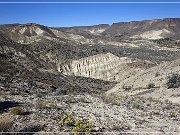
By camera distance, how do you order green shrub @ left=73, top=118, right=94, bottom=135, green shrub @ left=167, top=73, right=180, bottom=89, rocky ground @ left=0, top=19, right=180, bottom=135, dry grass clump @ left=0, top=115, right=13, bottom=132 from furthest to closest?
green shrub @ left=167, top=73, right=180, bottom=89, rocky ground @ left=0, top=19, right=180, bottom=135, green shrub @ left=73, top=118, right=94, bottom=135, dry grass clump @ left=0, top=115, right=13, bottom=132

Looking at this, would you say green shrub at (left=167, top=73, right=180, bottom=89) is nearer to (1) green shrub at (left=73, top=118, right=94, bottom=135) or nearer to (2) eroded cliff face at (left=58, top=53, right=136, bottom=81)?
(1) green shrub at (left=73, top=118, right=94, bottom=135)

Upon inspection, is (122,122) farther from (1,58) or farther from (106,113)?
(1,58)

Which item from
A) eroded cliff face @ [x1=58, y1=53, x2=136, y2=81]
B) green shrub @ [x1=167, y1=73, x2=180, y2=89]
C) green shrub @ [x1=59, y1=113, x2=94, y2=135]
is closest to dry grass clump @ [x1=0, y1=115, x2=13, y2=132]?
green shrub @ [x1=59, y1=113, x2=94, y2=135]

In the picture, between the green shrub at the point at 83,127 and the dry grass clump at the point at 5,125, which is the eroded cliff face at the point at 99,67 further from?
the dry grass clump at the point at 5,125

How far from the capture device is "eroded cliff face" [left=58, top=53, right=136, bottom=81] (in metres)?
55.2

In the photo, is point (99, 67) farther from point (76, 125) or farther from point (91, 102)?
point (76, 125)

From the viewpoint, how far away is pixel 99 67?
5838 cm

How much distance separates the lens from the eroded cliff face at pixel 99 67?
5519 centimetres

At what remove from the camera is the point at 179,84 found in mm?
26266

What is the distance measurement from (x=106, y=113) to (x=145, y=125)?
2532 millimetres

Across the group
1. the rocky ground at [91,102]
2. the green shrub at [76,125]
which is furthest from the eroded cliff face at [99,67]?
the green shrub at [76,125]

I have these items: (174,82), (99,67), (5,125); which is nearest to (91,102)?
(174,82)

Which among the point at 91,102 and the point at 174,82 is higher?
the point at 174,82

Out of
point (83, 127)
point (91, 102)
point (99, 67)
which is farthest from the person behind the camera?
point (99, 67)
